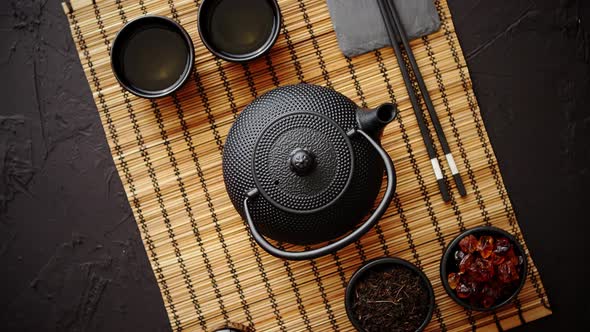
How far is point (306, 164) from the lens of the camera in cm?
98

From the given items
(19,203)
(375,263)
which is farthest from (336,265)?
(19,203)

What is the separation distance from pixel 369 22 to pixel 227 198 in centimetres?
63

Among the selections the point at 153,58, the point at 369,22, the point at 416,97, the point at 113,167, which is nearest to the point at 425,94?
the point at 416,97

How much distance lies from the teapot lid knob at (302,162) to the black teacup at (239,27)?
1.22 feet

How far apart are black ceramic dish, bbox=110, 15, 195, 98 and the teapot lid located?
37 centimetres

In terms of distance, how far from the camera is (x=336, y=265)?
1.33m

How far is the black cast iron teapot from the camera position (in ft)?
3.32

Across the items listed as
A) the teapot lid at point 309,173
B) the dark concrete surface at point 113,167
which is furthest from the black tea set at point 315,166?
the dark concrete surface at point 113,167

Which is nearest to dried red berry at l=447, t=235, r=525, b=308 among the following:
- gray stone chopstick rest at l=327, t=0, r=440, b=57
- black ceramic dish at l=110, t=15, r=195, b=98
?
gray stone chopstick rest at l=327, t=0, r=440, b=57

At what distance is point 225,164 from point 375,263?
0.47 m

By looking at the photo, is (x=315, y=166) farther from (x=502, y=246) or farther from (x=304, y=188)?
(x=502, y=246)

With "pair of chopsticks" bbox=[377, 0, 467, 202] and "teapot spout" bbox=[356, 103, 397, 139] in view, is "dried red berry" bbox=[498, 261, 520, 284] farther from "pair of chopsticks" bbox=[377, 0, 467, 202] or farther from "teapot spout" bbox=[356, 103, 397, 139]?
"teapot spout" bbox=[356, 103, 397, 139]

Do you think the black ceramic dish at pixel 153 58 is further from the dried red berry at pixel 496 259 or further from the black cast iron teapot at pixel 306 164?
the dried red berry at pixel 496 259

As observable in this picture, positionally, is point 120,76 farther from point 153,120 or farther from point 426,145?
point 426,145
